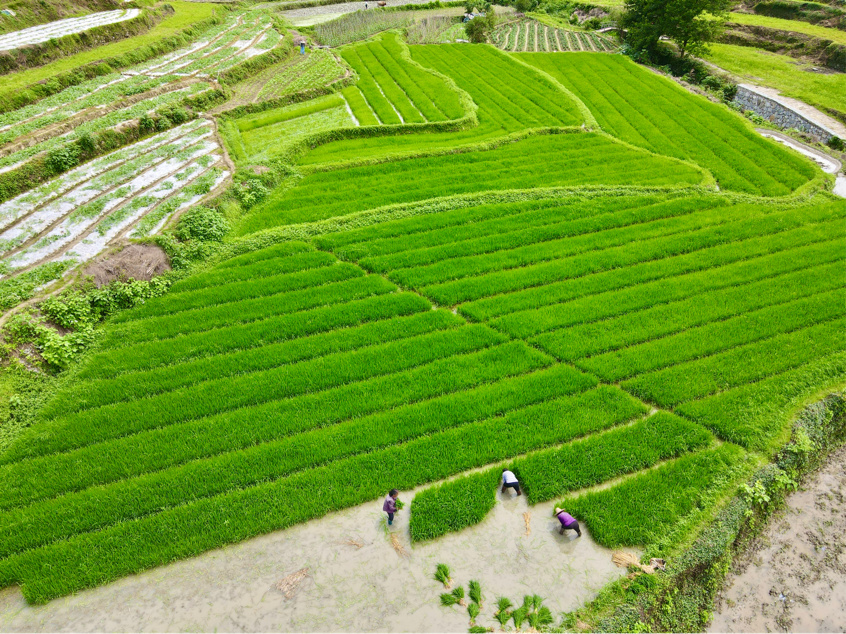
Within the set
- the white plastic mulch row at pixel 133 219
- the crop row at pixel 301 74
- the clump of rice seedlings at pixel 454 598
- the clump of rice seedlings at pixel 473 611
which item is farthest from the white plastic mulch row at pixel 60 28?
the clump of rice seedlings at pixel 473 611

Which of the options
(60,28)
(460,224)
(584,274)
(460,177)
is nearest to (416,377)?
(584,274)

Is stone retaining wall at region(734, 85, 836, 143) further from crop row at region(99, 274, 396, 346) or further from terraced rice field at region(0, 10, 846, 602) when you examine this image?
crop row at region(99, 274, 396, 346)

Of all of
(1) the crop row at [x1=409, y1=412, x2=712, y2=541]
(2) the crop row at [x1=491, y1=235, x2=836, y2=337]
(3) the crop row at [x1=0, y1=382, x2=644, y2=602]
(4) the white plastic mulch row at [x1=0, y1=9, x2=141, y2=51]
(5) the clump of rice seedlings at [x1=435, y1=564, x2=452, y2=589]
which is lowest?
(5) the clump of rice seedlings at [x1=435, y1=564, x2=452, y2=589]

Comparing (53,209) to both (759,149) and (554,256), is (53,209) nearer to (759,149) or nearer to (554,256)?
(554,256)

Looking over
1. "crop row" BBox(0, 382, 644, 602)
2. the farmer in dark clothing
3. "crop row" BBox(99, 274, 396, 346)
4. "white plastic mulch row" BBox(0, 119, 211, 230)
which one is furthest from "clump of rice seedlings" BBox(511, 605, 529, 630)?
"white plastic mulch row" BBox(0, 119, 211, 230)

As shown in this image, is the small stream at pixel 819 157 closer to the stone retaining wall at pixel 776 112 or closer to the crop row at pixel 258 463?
the stone retaining wall at pixel 776 112

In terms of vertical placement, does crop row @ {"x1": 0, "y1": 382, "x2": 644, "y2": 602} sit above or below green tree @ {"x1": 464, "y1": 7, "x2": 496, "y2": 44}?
below

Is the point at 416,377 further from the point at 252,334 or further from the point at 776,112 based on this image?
the point at 776,112
